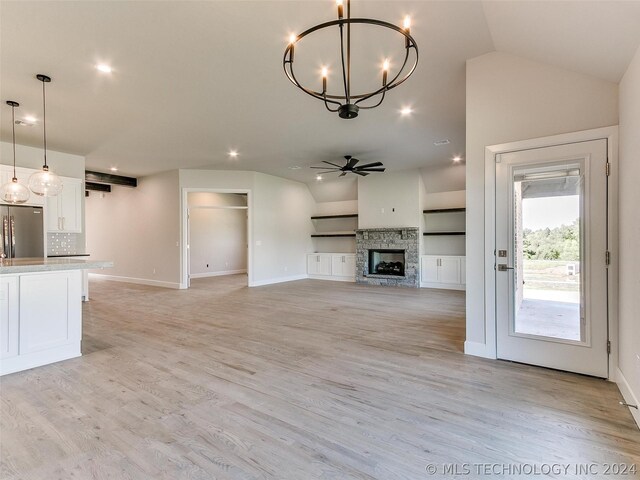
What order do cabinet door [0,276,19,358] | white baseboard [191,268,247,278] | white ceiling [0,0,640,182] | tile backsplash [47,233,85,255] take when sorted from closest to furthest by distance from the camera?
white ceiling [0,0,640,182]
cabinet door [0,276,19,358]
tile backsplash [47,233,85,255]
white baseboard [191,268,247,278]

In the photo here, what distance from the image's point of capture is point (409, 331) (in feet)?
14.2

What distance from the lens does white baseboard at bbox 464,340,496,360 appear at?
329cm

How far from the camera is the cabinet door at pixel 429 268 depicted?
834cm

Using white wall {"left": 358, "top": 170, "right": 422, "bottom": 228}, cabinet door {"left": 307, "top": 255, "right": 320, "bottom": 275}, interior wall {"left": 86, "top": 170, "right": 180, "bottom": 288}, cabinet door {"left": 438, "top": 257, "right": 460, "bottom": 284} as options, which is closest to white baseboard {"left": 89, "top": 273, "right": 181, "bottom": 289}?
interior wall {"left": 86, "top": 170, "right": 180, "bottom": 288}

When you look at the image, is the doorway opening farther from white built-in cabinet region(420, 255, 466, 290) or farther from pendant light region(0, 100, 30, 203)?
pendant light region(0, 100, 30, 203)

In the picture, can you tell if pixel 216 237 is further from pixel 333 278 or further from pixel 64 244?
pixel 64 244

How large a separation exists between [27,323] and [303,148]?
16.3ft

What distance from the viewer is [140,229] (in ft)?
30.2

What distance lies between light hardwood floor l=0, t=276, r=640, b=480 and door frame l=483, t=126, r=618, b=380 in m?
0.34

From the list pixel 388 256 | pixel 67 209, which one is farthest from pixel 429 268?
pixel 67 209

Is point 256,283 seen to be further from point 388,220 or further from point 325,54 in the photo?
point 325,54

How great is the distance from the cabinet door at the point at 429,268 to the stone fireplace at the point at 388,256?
0.18m

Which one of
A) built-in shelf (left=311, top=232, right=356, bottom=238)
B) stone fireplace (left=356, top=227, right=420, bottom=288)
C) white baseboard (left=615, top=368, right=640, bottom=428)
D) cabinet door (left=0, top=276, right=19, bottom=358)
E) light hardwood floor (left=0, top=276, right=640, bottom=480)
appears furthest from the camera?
built-in shelf (left=311, top=232, right=356, bottom=238)

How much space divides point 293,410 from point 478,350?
82.2 inches
